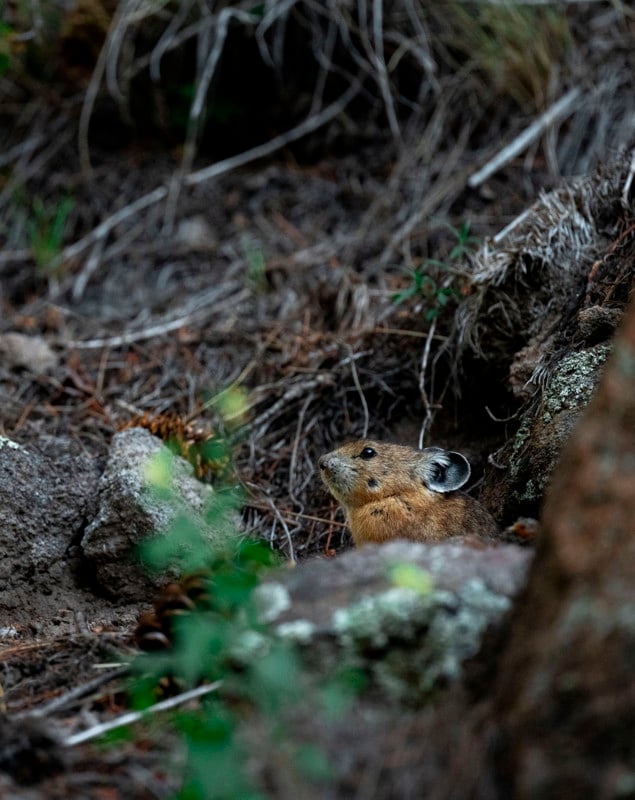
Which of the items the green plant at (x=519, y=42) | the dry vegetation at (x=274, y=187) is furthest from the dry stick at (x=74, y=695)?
the green plant at (x=519, y=42)

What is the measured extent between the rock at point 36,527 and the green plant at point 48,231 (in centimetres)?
321

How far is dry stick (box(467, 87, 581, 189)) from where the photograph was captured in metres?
7.54

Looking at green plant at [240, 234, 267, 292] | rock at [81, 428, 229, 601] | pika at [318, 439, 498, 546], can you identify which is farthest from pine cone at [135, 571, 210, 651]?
green plant at [240, 234, 267, 292]

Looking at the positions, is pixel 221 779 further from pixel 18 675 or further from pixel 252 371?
pixel 252 371

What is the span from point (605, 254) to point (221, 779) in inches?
149

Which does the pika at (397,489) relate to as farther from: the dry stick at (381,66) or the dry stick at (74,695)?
the dry stick at (381,66)

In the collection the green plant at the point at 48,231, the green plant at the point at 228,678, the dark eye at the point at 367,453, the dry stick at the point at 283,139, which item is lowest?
the green plant at the point at 48,231

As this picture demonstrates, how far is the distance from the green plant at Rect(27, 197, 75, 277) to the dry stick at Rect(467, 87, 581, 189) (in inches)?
132

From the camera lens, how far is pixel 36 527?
181 inches

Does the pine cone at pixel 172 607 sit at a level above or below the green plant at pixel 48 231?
above

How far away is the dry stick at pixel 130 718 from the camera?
278 centimetres

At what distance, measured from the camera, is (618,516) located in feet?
7.35

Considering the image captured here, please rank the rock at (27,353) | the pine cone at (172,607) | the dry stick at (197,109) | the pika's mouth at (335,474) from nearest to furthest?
1. the pine cone at (172,607)
2. the pika's mouth at (335,474)
3. the rock at (27,353)
4. the dry stick at (197,109)

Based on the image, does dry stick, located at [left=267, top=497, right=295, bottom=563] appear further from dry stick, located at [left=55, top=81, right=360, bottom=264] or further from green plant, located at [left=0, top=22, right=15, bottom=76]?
dry stick, located at [left=55, top=81, right=360, bottom=264]
